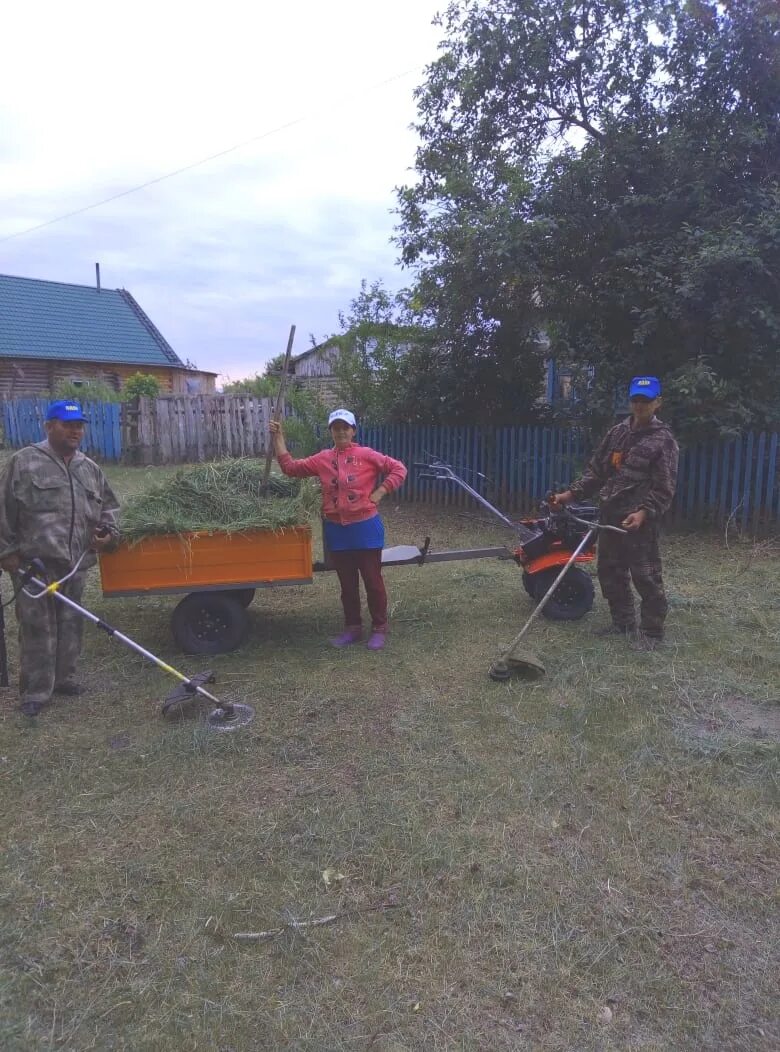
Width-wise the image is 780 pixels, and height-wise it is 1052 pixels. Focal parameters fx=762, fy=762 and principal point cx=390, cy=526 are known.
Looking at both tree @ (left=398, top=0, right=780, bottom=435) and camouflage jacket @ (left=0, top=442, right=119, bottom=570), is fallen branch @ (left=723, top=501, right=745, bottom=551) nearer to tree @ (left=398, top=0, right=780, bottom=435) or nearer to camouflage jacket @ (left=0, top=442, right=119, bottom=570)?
tree @ (left=398, top=0, right=780, bottom=435)

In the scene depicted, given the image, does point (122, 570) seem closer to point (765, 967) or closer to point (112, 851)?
point (112, 851)

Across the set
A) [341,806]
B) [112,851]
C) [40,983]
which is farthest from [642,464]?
[40,983]

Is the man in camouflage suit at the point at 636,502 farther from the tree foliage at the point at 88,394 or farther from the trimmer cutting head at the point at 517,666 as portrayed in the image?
the tree foliage at the point at 88,394

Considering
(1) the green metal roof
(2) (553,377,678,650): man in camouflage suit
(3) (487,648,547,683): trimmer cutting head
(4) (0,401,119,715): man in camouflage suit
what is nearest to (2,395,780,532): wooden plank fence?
(2) (553,377,678,650): man in camouflage suit

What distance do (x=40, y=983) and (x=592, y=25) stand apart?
11.8 metres

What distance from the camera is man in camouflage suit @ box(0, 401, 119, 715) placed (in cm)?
441

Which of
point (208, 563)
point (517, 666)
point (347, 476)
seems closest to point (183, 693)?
point (208, 563)

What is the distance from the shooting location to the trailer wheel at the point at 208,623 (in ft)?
17.7

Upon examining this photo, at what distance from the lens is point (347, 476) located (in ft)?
17.5

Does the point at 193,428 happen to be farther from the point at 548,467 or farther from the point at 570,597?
the point at 570,597

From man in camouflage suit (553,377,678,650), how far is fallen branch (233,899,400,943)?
10.3 feet

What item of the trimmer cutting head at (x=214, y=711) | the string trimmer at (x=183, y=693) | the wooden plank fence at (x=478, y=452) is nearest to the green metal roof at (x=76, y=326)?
the wooden plank fence at (x=478, y=452)

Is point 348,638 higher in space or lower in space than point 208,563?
lower

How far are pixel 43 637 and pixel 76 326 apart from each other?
87.9ft
